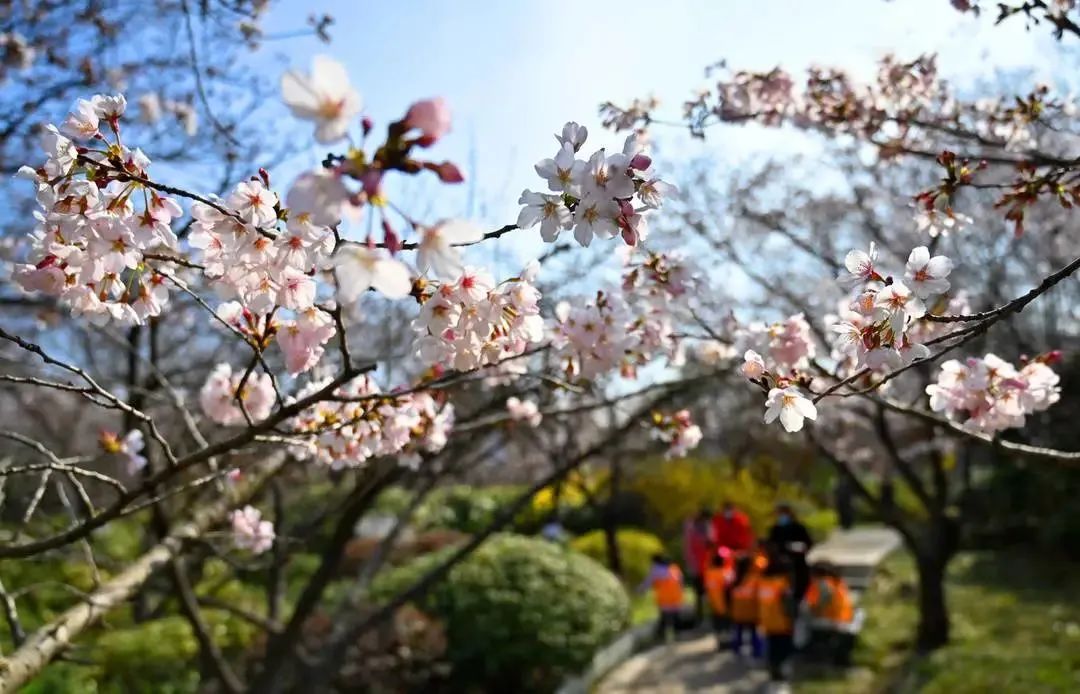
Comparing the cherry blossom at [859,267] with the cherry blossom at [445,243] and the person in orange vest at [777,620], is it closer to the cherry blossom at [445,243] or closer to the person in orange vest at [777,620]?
the cherry blossom at [445,243]

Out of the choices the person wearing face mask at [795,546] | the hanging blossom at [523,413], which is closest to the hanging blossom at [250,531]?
the hanging blossom at [523,413]

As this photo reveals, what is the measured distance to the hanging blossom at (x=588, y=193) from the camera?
4.83 ft

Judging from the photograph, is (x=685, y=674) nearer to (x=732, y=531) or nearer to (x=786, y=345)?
(x=732, y=531)

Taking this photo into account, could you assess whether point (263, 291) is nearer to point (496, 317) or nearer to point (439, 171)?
point (496, 317)

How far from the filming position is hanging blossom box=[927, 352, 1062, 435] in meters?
2.32

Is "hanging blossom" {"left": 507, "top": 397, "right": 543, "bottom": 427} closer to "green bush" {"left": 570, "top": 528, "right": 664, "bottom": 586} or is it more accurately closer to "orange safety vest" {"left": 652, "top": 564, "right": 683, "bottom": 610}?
"orange safety vest" {"left": 652, "top": 564, "right": 683, "bottom": 610}

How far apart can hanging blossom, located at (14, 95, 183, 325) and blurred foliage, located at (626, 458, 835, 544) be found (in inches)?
491

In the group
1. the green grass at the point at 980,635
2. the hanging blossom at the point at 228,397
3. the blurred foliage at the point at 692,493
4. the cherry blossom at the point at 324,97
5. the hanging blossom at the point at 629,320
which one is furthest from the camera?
the blurred foliage at the point at 692,493

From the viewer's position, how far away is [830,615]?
7430 millimetres

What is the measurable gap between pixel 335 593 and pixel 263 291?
7.92 m

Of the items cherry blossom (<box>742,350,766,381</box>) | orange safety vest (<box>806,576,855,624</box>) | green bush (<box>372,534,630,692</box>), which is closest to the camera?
cherry blossom (<box>742,350,766,381</box>)

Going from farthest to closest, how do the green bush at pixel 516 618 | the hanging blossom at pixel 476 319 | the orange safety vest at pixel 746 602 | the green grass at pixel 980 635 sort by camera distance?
the orange safety vest at pixel 746 602 < the green bush at pixel 516 618 < the green grass at pixel 980 635 < the hanging blossom at pixel 476 319

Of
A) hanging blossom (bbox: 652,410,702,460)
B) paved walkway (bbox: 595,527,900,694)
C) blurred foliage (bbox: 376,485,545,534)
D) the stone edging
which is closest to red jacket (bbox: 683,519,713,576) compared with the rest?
paved walkway (bbox: 595,527,900,694)

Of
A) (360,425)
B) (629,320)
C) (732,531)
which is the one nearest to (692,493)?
(732,531)
